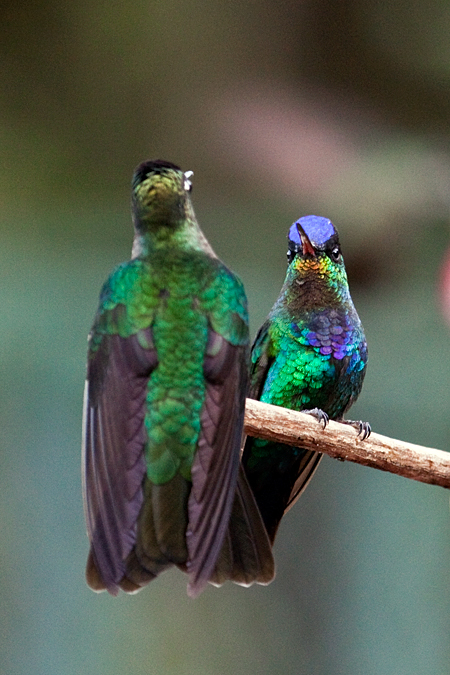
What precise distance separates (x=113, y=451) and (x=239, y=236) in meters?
1.16

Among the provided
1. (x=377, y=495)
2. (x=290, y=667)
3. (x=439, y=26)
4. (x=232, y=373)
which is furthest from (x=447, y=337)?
(x=232, y=373)

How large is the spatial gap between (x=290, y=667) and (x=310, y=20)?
179 cm

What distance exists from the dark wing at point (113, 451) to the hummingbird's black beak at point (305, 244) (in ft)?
0.89

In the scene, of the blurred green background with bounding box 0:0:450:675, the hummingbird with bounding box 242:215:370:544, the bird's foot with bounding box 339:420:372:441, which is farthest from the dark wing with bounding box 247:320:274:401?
the blurred green background with bounding box 0:0:450:675

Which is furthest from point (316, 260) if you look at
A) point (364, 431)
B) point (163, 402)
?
point (163, 402)

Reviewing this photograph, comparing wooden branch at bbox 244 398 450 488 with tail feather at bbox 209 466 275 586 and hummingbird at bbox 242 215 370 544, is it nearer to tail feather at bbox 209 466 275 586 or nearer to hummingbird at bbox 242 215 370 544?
hummingbird at bbox 242 215 370 544

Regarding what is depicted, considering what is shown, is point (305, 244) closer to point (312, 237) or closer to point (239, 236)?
point (312, 237)

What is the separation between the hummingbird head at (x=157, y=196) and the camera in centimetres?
62

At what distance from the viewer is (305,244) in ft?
2.72

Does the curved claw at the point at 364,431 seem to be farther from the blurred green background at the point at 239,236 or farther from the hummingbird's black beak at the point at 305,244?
the blurred green background at the point at 239,236

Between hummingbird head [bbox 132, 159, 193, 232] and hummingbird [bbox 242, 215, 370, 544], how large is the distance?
214 mm

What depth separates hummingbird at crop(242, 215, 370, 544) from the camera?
2.90ft

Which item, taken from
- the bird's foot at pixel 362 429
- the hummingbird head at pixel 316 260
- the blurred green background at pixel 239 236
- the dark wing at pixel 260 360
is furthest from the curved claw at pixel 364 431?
the blurred green background at pixel 239 236

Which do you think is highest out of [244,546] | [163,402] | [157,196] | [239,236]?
[239,236]
